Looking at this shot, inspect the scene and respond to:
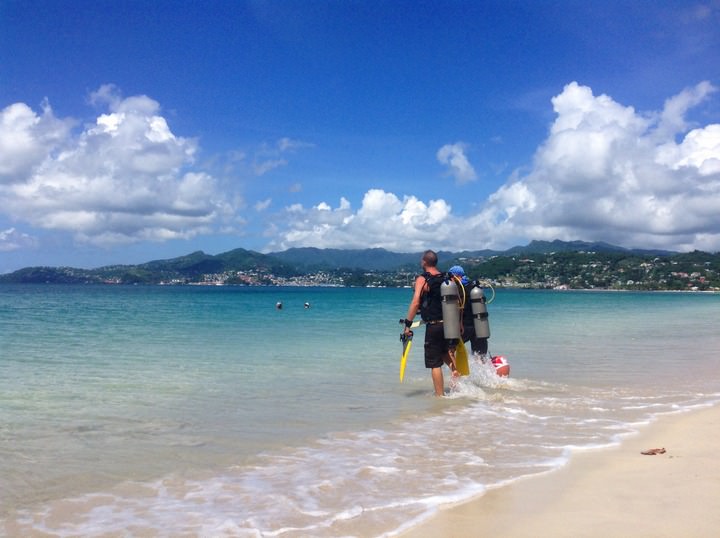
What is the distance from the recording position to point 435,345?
10.5 m

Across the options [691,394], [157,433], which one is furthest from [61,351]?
[691,394]

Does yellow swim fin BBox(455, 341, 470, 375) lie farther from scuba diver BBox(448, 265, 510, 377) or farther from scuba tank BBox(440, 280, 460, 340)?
scuba diver BBox(448, 265, 510, 377)

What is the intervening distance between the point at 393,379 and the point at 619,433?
605 centimetres

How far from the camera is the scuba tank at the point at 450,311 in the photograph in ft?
33.7

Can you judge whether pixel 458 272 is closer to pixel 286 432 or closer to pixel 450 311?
pixel 450 311

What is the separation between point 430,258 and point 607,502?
6132 mm

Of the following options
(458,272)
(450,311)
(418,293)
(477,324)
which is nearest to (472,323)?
(477,324)

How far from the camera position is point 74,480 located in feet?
19.3

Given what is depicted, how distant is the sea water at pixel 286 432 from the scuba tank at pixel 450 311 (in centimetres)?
124

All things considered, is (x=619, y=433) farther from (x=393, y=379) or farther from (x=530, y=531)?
(x=393, y=379)

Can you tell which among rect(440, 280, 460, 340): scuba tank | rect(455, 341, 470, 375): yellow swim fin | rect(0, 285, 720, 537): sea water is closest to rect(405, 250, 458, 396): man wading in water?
rect(440, 280, 460, 340): scuba tank

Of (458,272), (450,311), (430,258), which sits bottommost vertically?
(450,311)

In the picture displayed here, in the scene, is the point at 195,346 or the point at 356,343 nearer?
the point at 195,346

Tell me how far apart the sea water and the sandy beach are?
0.28m
